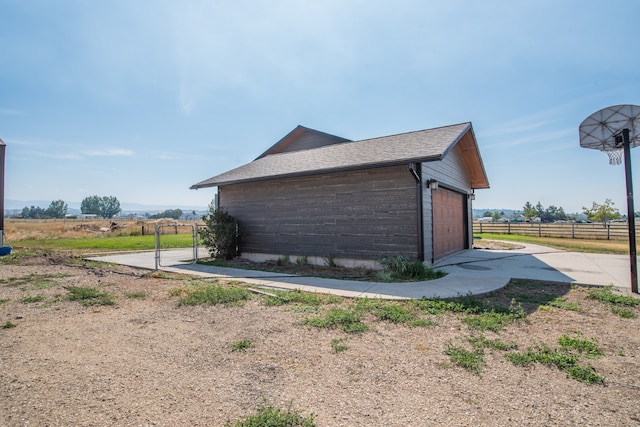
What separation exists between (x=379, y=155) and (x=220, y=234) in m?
6.28

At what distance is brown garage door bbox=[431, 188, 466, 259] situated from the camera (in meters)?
9.36

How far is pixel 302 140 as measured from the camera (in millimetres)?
18188

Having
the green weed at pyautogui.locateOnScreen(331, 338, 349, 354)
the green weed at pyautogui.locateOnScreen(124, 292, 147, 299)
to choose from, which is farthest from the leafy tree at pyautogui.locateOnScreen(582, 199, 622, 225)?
the green weed at pyautogui.locateOnScreen(124, 292, 147, 299)

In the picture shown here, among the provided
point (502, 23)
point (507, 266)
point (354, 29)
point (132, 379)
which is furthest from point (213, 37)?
point (507, 266)

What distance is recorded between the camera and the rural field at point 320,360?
2174 millimetres

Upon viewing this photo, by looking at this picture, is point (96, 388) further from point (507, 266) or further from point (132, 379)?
point (507, 266)

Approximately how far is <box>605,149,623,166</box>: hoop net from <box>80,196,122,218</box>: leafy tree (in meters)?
155

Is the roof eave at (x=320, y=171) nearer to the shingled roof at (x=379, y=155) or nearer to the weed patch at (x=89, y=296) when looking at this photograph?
the shingled roof at (x=379, y=155)

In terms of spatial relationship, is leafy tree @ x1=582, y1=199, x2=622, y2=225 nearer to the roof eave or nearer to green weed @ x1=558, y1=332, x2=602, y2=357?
the roof eave

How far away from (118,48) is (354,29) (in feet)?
24.4

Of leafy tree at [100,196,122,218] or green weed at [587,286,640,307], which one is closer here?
green weed at [587,286,640,307]

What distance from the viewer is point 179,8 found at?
8.54 meters

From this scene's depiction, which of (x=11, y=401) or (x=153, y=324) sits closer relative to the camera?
(x=11, y=401)

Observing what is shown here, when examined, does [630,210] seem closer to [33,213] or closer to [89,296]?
[89,296]
